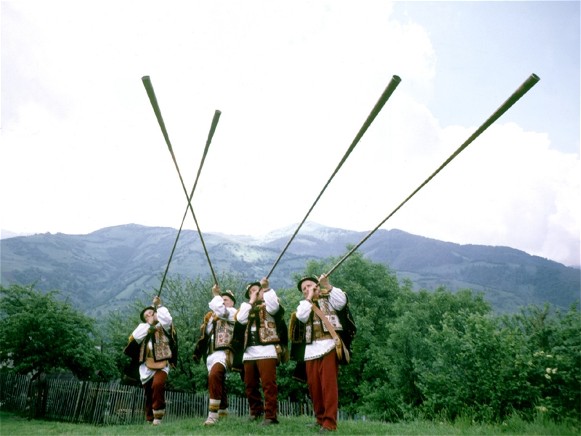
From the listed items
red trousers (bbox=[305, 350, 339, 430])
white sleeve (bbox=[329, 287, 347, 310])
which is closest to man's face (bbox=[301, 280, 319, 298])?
white sleeve (bbox=[329, 287, 347, 310])

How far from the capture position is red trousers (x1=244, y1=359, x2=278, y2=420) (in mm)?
6674

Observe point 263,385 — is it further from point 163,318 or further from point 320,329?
point 163,318

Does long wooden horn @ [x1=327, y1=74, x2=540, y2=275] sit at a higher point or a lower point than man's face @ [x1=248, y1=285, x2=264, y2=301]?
higher

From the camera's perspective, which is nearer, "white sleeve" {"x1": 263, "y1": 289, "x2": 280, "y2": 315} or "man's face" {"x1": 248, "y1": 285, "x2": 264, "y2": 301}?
"white sleeve" {"x1": 263, "y1": 289, "x2": 280, "y2": 315}

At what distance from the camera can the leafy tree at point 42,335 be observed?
16.4 m

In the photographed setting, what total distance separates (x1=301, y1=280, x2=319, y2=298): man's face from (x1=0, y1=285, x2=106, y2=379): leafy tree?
13527 millimetres

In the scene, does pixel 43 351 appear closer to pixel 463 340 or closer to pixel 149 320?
pixel 149 320

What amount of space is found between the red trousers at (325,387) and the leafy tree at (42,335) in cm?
1384

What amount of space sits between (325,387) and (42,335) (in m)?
14.7

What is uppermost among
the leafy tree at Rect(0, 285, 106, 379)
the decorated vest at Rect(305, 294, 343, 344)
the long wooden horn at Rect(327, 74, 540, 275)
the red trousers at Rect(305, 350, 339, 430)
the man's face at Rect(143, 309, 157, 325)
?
the long wooden horn at Rect(327, 74, 540, 275)

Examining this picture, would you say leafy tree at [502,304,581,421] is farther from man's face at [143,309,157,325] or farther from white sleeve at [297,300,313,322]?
man's face at [143,309,157,325]

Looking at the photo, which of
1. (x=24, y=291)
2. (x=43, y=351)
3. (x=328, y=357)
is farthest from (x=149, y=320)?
(x=24, y=291)

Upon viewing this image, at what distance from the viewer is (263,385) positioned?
6.96 m

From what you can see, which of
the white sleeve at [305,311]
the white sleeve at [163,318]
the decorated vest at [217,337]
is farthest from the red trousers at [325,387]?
the white sleeve at [163,318]
